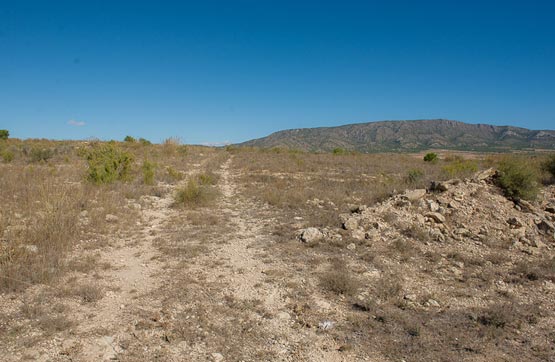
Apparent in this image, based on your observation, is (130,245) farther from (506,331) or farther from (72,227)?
(506,331)

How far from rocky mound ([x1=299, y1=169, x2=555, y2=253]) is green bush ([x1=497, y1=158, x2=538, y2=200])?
0.85ft

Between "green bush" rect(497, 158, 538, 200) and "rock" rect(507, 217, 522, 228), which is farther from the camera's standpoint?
"green bush" rect(497, 158, 538, 200)

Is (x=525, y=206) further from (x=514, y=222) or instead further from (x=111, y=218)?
(x=111, y=218)

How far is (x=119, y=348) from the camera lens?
3434 mm

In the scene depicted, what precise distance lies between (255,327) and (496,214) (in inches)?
288

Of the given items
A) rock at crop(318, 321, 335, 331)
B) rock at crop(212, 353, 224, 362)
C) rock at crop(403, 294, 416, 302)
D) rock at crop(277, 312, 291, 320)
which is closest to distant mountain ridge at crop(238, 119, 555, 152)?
rock at crop(403, 294, 416, 302)

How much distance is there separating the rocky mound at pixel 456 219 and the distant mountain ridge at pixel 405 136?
110632 millimetres

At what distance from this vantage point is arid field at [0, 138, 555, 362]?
3.61m

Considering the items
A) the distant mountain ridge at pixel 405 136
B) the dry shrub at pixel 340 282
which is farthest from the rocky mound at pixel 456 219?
the distant mountain ridge at pixel 405 136

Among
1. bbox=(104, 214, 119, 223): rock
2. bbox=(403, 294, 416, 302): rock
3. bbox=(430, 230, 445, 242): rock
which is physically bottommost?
bbox=(403, 294, 416, 302): rock

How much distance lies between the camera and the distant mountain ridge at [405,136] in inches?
4975

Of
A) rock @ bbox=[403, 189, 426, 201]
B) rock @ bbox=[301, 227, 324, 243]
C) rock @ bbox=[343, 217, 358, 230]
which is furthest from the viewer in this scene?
rock @ bbox=[403, 189, 426, 201]

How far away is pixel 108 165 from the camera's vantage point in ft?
41.2

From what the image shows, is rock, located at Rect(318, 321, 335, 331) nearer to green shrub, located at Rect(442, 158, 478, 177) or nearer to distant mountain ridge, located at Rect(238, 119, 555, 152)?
green shrub, located at Rect(442, 158, 478, 177)
